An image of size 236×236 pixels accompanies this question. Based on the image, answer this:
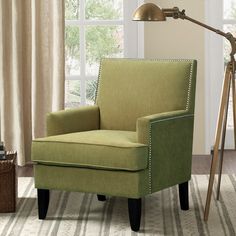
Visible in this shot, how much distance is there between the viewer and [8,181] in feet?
16.2

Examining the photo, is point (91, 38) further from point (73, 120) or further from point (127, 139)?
point (127, 139)

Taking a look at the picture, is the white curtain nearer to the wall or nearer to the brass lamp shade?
the wall

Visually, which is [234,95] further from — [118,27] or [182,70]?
[118,27]

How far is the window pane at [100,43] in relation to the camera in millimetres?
6629

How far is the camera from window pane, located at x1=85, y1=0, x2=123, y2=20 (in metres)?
6.59

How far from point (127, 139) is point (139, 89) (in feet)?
1.74

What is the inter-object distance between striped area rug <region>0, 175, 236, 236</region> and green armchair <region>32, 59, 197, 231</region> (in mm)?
108

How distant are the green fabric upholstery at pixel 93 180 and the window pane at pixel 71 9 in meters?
2.15

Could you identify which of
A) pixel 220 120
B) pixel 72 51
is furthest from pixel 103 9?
pixel 220 120

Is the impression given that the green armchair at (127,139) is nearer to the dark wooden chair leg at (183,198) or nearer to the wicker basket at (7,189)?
the dark wooden chair leg at (183,198)

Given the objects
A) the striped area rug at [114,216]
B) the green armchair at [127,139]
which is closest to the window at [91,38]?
the green armchair at [127,139]

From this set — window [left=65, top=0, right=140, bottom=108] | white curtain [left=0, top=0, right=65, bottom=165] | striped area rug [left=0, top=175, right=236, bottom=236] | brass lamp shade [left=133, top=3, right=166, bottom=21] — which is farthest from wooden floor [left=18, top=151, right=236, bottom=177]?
brass lamp shade [left=133, top=3, right=166, bottom=21]

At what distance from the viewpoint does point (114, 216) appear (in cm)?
485

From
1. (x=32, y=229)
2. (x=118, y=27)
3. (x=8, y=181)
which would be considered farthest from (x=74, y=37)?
(x=32, y=229)
